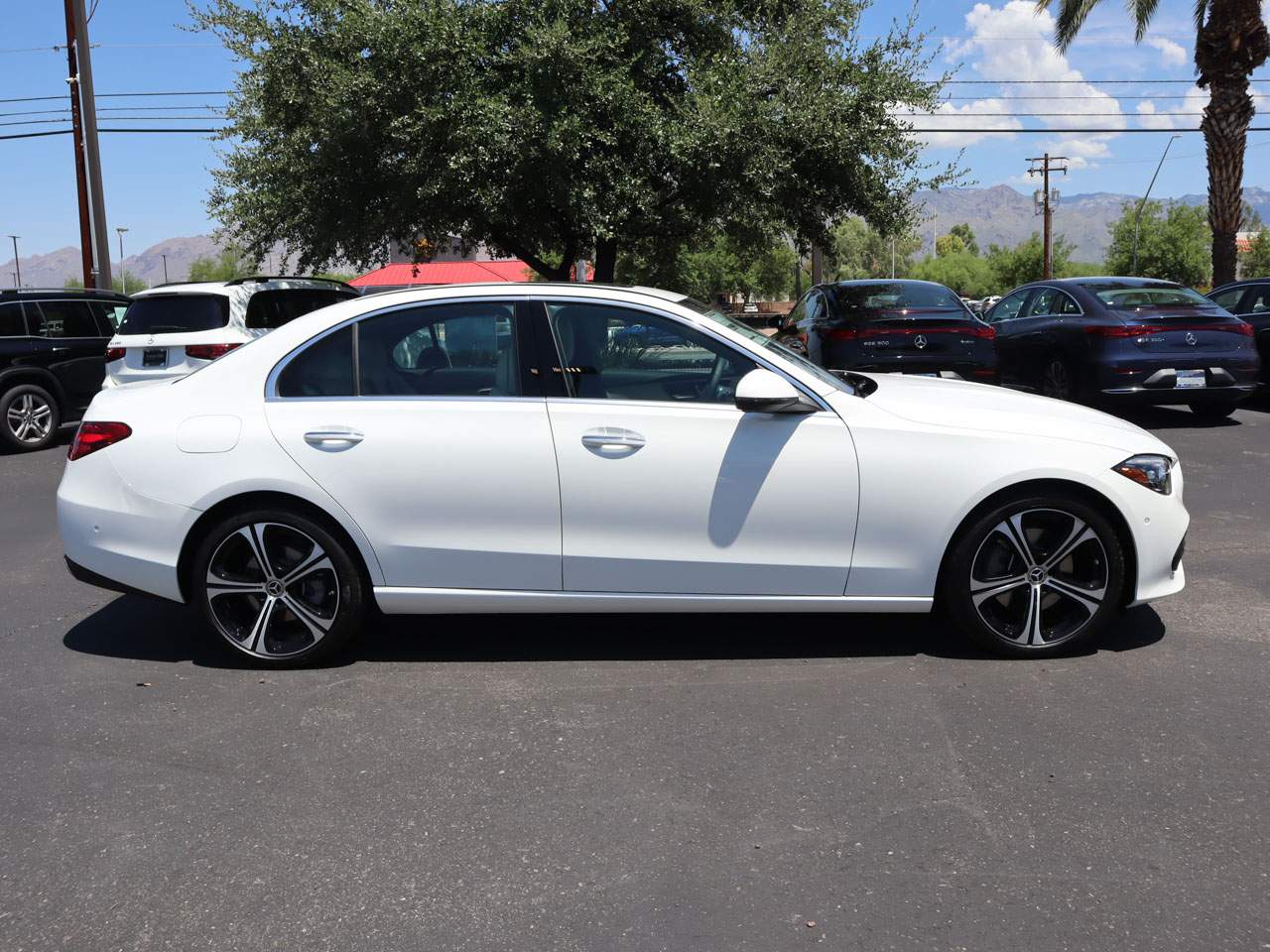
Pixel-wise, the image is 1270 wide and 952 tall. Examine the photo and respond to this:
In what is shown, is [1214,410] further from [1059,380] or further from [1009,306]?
[1009,306]

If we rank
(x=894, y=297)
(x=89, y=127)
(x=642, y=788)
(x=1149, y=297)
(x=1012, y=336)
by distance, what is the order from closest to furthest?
(x=642, y=788), (x=1149, y=297), (x=894, y=297), (x=1012, y=336), (x=89, y=127)

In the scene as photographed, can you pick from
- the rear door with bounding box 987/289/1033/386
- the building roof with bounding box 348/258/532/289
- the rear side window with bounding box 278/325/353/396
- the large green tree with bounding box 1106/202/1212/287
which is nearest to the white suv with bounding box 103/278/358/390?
the rear side window with bounding box 278/325/353/396

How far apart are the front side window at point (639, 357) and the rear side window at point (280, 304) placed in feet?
22.6

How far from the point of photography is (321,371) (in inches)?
187

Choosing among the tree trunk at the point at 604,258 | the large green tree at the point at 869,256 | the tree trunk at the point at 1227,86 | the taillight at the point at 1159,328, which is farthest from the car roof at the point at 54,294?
the large green tree at the point at 869,256

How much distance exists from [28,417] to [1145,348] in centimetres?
1167

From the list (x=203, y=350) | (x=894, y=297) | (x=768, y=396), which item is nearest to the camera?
(x=768, y=396)

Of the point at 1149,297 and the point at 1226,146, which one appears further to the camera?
the point at 1226,146

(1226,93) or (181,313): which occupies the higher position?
(1226,93)

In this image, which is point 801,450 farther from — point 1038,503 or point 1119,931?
point 1119,931

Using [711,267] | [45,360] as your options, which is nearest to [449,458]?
[45,360]

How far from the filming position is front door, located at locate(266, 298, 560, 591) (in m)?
4.54

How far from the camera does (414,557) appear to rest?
4.61 m

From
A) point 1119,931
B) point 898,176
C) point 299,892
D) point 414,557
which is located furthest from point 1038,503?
point 898,176
